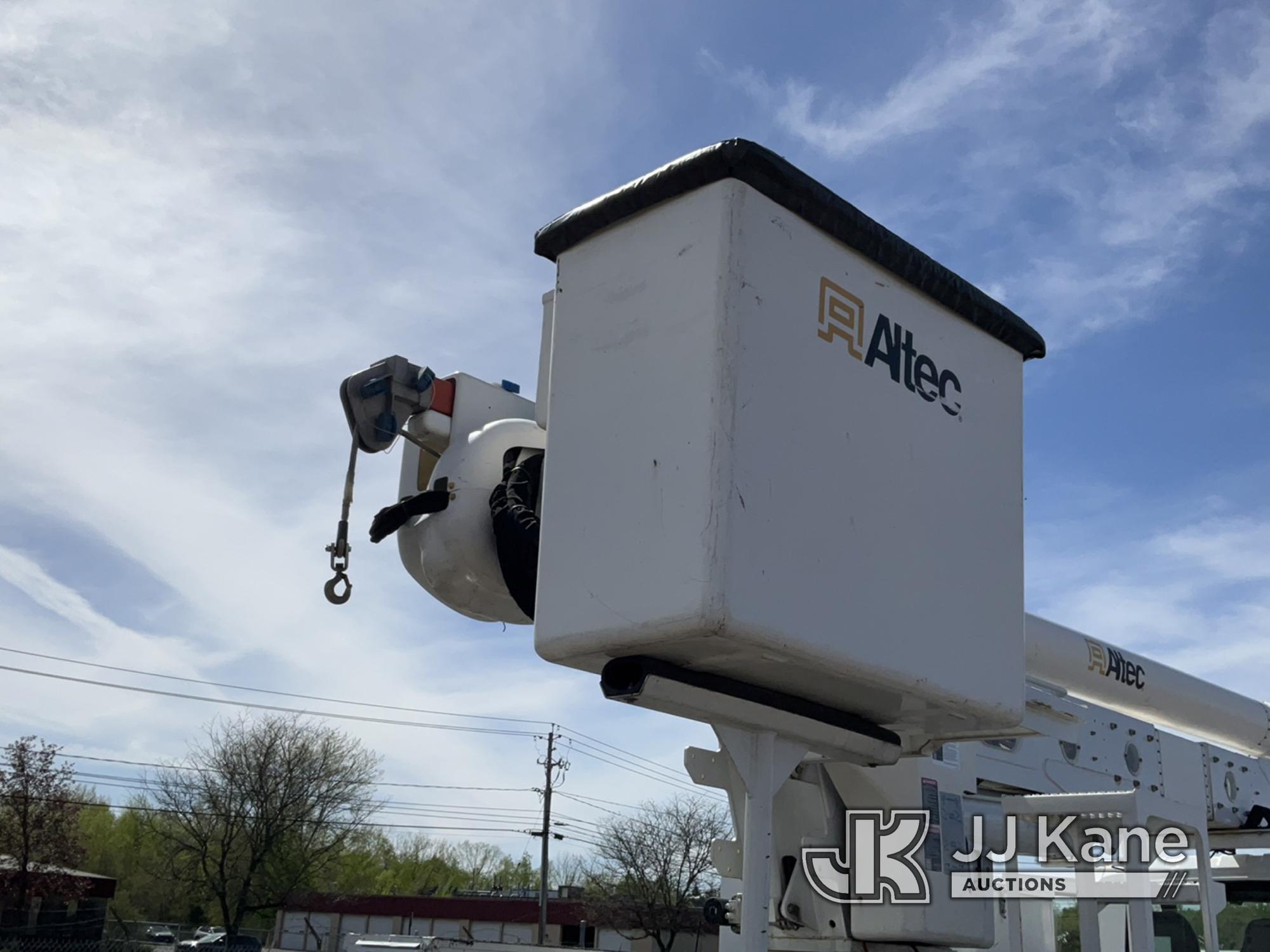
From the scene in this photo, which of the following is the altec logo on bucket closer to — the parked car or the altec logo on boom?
the altec logo on boom

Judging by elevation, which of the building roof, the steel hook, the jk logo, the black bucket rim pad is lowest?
the building roof

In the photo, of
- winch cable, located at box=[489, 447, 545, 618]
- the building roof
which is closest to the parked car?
the building roof

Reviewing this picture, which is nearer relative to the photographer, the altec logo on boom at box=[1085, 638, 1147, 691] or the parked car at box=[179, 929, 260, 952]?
the altec logo on boom at box=[1085, 638, 1147, 691]

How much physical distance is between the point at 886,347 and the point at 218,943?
38537 millimetres

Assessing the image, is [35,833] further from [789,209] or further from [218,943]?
[789,209]

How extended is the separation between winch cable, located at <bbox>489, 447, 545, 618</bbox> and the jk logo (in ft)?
4.85

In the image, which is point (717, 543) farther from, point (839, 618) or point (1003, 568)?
point (1003, 568)

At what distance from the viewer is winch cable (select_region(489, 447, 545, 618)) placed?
15.0ft

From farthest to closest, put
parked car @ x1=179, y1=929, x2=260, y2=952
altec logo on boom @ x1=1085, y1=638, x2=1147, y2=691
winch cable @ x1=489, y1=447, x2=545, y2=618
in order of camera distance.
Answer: parked car @ x1=179, y1=929, x2=260, y2=952, altec logo on boom @ x1=1085, y1=638, x2=1147, y2=691, winch cable @ x1=489, y1=447, x2=545, y2=618

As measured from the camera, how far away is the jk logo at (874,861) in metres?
4.90

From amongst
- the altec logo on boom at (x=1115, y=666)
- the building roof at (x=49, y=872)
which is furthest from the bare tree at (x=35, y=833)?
the altec logo on boom at (x=1115, y=666)

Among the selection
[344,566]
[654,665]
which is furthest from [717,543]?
[344,566]

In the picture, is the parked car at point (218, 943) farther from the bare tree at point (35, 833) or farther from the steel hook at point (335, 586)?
the steel hook at point (335, 586)

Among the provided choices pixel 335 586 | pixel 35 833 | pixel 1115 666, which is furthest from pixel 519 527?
pixel 35 833
